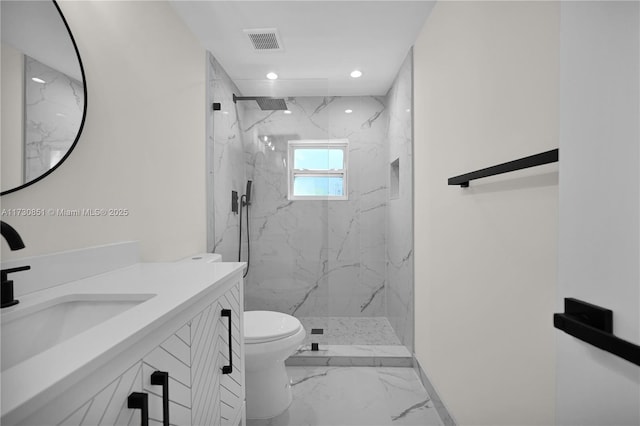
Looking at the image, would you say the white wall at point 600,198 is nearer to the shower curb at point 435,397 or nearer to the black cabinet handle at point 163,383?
the black cabinet handle at point 163,383

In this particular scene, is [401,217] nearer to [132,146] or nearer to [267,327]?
[267,327]

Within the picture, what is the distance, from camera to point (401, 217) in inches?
104

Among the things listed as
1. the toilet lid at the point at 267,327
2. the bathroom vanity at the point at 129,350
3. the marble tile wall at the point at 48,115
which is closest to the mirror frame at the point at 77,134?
the marble tile wall at the point at 48,115

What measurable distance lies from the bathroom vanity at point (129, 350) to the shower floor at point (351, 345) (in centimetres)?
110

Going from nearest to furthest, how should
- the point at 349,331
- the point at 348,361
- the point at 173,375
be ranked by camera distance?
the point at 173,375
the point at 348,361
the point at 349,331

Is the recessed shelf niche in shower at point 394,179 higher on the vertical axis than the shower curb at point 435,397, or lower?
higher

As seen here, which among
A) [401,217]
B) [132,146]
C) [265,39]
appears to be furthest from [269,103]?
[401,217]

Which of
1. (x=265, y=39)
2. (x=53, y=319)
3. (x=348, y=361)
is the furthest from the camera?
(x=348, y=361)

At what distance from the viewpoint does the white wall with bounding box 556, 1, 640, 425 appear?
447 mm

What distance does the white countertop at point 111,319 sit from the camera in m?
0.45

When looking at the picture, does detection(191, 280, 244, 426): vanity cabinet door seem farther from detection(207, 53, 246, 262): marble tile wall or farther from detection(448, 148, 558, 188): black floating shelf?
detection(207, 53, 246, 262): marble tile wall

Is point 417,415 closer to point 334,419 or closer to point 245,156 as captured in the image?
point 334,419

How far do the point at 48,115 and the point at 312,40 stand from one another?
5.60 ft

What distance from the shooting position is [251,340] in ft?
5.61
